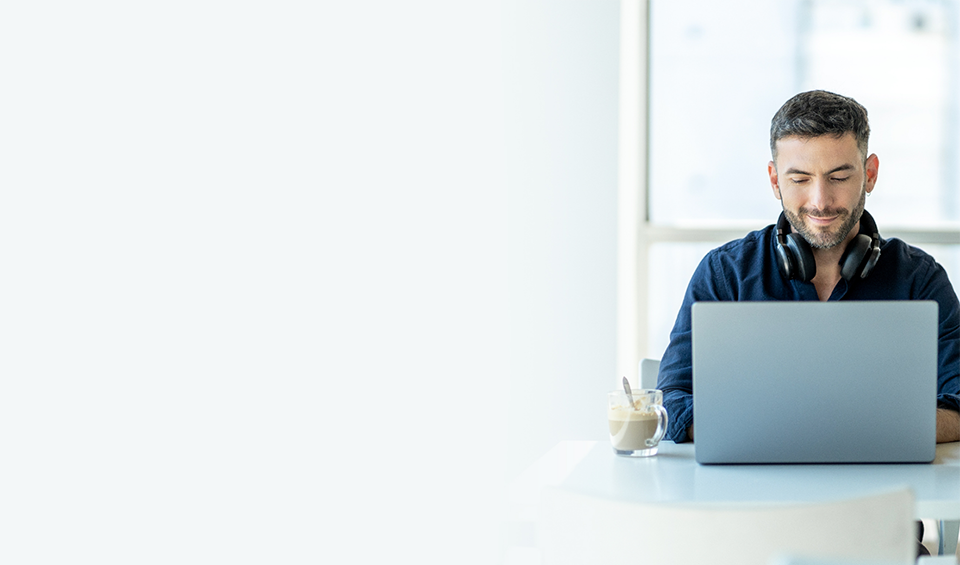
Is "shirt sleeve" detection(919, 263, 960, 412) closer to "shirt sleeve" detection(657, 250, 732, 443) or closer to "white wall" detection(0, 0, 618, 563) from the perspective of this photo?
"shirt sleeve" detection(657, 250, 732, 443)

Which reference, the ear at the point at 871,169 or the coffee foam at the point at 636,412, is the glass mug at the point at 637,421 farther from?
the ear at the point at 871,169

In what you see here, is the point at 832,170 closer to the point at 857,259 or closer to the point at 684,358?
the point at 857,259

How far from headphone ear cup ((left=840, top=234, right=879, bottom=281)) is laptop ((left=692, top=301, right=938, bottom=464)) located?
1.74 feet

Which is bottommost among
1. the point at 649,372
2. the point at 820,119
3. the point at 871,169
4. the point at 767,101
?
the point at 649,372

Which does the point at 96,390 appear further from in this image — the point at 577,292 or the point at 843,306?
the point at 843,306

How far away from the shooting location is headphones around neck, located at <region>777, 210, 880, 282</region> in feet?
5.83

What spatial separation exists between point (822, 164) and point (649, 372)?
1.87 feet

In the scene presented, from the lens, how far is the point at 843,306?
1.27m

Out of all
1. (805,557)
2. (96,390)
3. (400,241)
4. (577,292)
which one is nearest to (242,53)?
(400,241)

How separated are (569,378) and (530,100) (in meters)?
1.00

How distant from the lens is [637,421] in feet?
4.65

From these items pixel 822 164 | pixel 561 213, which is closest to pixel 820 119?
pixel 822 164

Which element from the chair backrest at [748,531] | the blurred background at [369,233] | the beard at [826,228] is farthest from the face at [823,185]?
the blurred background at [369,233]

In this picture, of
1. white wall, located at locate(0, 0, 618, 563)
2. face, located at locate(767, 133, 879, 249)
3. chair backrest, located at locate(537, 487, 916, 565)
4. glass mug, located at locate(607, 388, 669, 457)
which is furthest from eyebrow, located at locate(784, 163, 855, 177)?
white wall, located at locate(0, 0, 618, 563)
